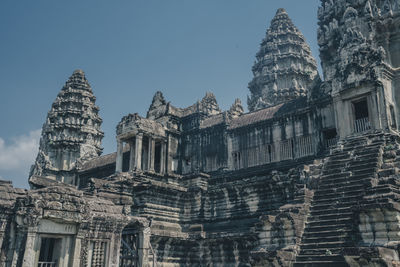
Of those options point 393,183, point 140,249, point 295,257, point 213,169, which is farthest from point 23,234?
point 213,169

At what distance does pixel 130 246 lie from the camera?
1859 cm

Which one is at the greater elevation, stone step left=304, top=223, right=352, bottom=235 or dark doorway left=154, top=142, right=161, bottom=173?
dark doorway left=154, top=142, right=161, bottom=173

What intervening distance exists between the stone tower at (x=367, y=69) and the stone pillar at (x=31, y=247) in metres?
16.3

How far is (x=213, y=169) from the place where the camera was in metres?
31.2

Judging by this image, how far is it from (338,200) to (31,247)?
473 inches

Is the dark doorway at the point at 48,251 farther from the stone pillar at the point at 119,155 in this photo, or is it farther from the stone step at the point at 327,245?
the stone pillar at the point at 119,155

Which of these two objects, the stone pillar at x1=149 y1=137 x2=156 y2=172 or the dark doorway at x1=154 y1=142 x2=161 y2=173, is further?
the dark doorway at x1=154 y1=142 x2=161 y2=173

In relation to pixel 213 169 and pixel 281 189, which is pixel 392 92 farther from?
pixel 213 169

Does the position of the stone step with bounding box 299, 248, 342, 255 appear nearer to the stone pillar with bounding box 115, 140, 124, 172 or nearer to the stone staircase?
the stone staircase

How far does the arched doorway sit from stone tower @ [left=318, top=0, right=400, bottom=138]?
12245 millimetres

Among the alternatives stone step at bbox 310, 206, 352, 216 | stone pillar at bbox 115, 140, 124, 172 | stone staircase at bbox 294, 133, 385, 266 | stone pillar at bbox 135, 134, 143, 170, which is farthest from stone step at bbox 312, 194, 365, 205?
stone pillar at bbox 115, 140, 124, 172

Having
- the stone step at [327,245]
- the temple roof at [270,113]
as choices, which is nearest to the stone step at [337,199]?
the stone step at [327,245]

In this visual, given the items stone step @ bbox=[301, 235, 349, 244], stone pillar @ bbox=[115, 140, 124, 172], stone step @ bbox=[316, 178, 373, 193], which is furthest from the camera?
stone pillar @ bbox=[115, 140, 124, 172]

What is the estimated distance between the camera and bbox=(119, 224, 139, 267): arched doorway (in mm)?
17766
